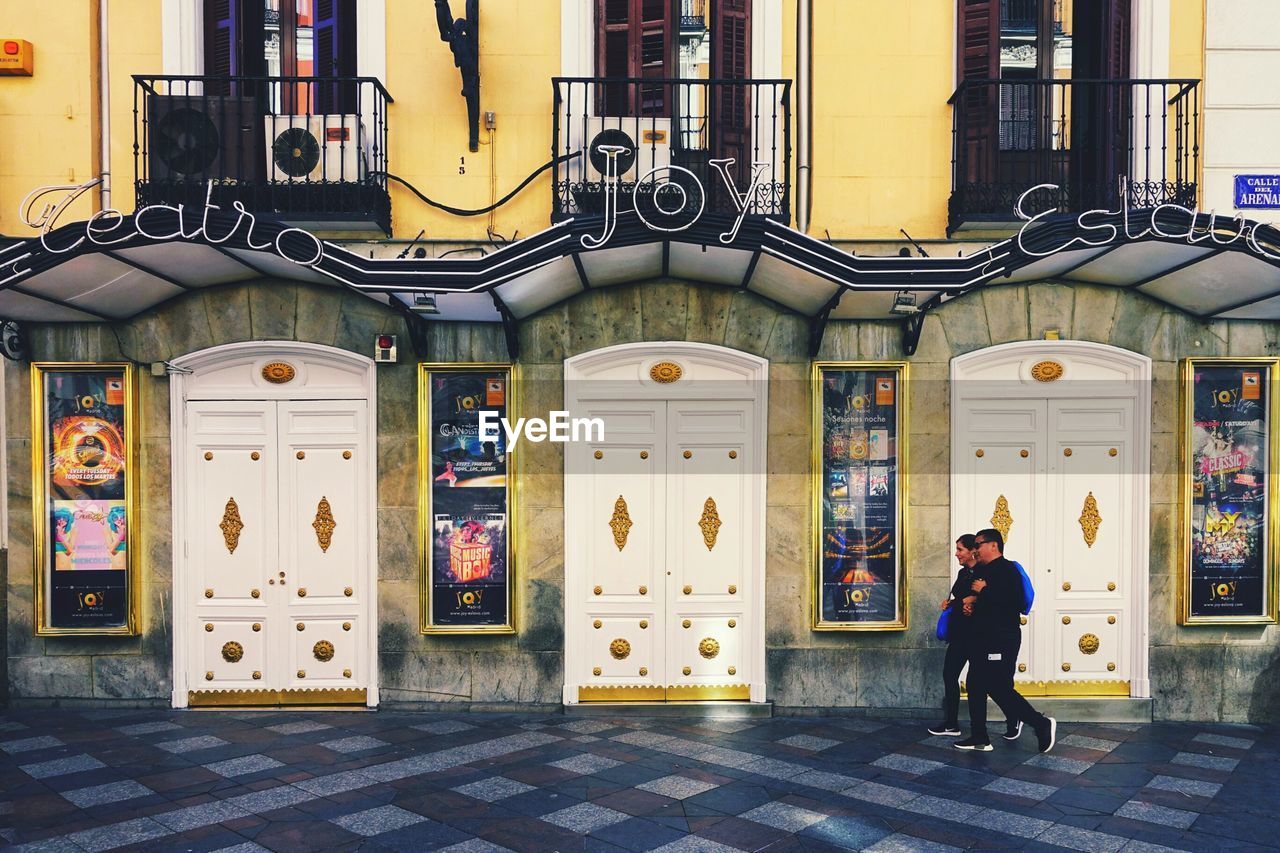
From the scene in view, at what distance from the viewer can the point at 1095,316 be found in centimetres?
831

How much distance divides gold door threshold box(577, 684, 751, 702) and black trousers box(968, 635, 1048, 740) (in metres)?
2.01

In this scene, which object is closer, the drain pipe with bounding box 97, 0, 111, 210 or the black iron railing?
the black iron railing

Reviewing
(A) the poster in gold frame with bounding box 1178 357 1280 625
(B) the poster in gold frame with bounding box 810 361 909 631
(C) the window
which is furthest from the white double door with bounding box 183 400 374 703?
(A) the poster in gold frame with bounding box 1178 357 1280 625

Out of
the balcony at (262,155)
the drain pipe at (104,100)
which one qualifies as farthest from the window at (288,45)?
the drain pipe at (104,100)

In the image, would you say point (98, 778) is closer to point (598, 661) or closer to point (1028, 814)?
point (598, 661)

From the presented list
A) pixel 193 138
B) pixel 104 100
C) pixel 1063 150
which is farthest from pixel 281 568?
pixel 1063 150

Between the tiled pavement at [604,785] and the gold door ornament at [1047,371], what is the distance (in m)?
3.11

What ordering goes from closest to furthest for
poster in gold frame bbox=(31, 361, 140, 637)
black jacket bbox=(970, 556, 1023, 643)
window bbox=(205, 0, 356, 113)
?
black jacket bbox=(970, 556, 1023, 643)
poster in gold frame bbox=(31, 361, 140, 637)
window bbox=(205, 0, 356, 113)

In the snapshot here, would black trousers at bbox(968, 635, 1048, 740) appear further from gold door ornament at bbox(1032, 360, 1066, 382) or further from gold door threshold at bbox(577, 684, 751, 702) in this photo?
gold door ornament at bbox(1032, 360, 1066, 382)

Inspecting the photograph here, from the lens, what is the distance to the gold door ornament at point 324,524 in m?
8.39

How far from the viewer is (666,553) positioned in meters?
8.39

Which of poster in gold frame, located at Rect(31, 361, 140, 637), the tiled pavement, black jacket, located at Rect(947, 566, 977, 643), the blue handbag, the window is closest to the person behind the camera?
the tiled pavement

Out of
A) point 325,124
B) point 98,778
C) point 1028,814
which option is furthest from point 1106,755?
point 325,124

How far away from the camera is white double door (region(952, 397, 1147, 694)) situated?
8375 millimetres
